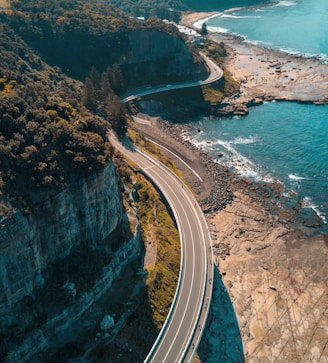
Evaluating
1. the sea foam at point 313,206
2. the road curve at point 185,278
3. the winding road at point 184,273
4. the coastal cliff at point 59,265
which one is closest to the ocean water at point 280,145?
the sea foam at point 313,206

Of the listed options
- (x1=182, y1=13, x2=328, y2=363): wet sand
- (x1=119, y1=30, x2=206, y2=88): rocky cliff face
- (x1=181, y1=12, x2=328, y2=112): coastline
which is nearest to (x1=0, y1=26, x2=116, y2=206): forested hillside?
(x1=182, y1=13, x2=328, y2=363): wet sand

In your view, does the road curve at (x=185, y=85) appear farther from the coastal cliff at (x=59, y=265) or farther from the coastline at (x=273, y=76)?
the coastal cliff at (x=59, y=265)

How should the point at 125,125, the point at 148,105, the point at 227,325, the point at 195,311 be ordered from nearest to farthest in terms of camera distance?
1. the point at 195,311
2. the point at 227,325
3. the point at 125,125
4. the point at 148,105

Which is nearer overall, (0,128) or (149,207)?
(0,128)

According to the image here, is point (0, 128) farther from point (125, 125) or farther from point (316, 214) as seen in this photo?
point (316, 214)

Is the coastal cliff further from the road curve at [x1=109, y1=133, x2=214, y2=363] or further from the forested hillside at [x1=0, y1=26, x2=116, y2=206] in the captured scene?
the road curve at [x1=109, y1=133, x2=214, y2=363]

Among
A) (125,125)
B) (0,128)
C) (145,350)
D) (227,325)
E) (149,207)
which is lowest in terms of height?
(227,325)

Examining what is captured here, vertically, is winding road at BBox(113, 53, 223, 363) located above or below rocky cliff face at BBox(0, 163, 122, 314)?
below

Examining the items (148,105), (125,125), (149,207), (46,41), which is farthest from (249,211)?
(46,41)
